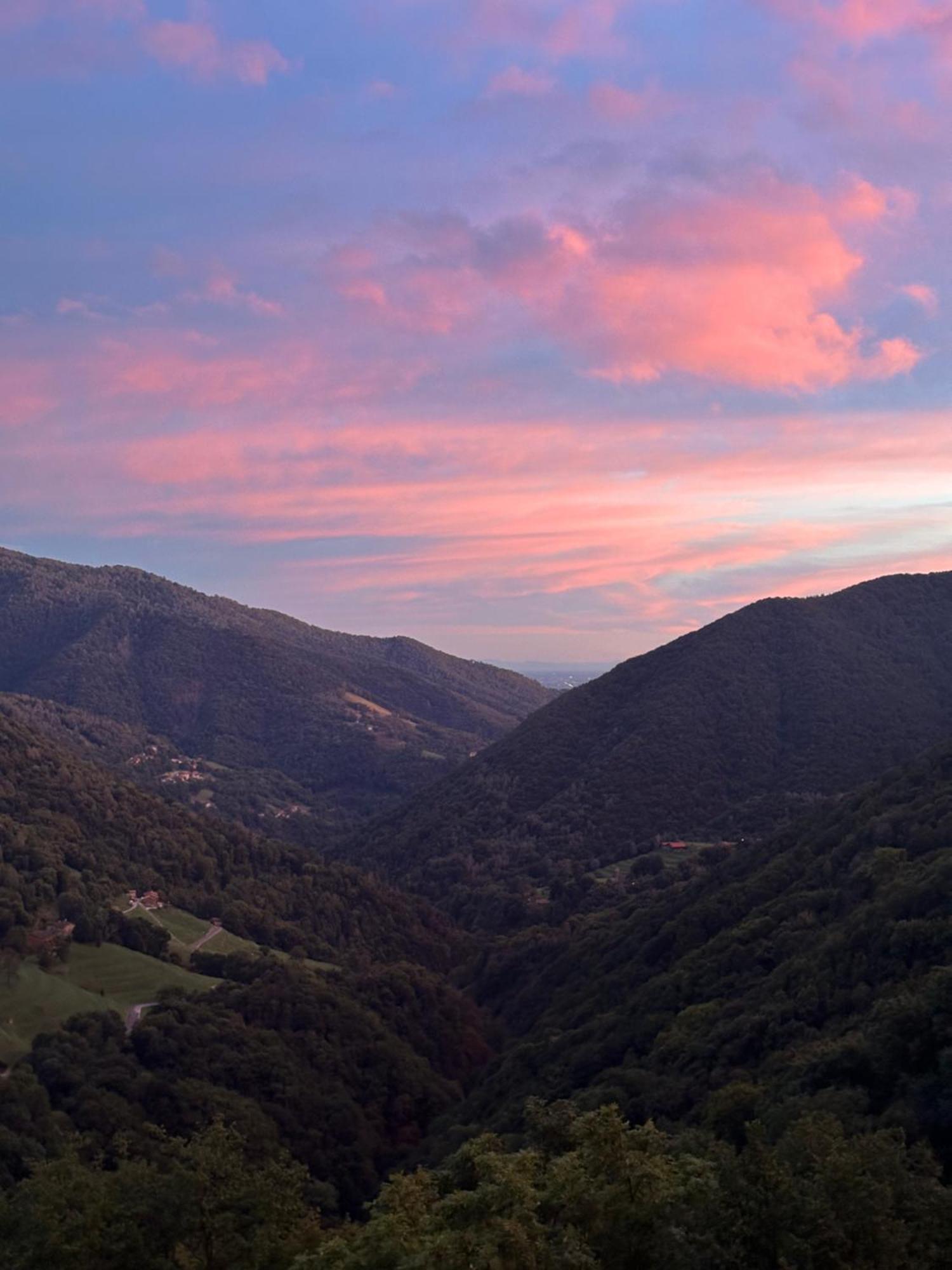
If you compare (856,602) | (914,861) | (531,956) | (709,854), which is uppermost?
(856,602)

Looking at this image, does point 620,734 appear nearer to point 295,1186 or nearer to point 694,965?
point 694,965

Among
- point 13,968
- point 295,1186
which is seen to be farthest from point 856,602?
point 295,1186

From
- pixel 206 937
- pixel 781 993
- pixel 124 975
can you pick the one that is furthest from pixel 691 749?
pixel 781 993

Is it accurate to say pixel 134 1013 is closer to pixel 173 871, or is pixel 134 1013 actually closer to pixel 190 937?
pixel 190 937

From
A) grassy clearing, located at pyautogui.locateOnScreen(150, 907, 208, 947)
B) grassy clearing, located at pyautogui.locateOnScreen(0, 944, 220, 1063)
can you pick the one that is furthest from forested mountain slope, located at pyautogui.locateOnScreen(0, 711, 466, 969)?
grassy clearing, located at pyautogui.locateOnScreen(0, 944, 220, 1063)

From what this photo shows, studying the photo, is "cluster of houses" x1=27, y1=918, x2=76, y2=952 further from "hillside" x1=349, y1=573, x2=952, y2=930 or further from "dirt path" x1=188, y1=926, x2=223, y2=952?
"hillside" x1=349, y1=573, x2=952, y2=930

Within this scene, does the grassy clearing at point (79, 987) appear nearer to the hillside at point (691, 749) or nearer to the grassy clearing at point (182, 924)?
the grassy clearing at point (182, 924)
